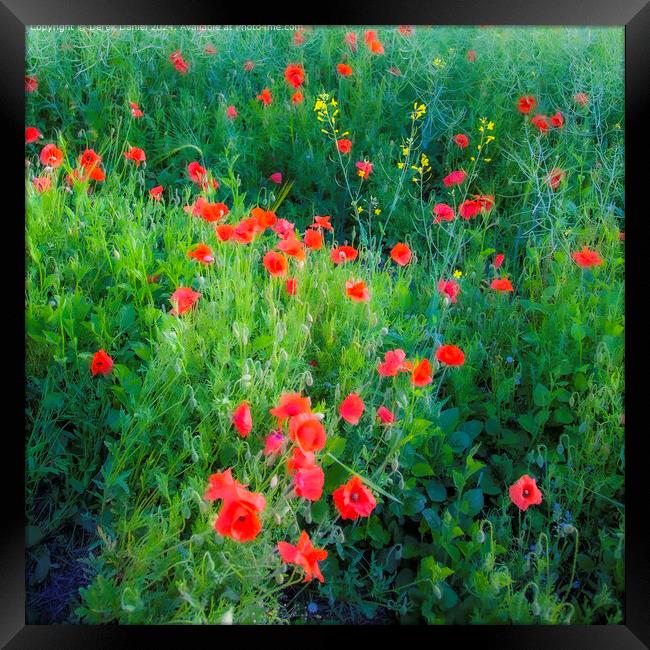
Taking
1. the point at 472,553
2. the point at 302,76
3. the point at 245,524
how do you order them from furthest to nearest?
the point at 302,76
the point at 472,553
the point at 245,524

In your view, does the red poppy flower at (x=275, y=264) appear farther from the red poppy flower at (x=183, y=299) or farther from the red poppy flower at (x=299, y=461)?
the red poppy flower at (x=299, y=461)

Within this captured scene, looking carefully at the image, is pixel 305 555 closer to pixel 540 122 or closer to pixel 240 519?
pixel 240 519

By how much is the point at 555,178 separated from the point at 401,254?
1.38 ft

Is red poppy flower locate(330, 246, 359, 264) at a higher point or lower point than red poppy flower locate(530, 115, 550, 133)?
lower

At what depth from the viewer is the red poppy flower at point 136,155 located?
1770mm

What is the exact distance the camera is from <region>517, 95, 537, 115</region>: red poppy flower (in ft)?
5.80

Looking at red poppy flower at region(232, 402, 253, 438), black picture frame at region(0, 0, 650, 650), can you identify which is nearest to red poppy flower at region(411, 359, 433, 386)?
red poppy flower at region(232, 402, 253, 438)

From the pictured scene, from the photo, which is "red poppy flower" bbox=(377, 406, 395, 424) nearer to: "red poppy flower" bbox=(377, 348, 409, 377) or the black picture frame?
"red poppy flower" bbox=(377, 348, 409, 377)

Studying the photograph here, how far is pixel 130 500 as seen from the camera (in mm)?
1605

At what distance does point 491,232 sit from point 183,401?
852mm

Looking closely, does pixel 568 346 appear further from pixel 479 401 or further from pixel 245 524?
pixel 245 524

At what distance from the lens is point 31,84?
172 cm

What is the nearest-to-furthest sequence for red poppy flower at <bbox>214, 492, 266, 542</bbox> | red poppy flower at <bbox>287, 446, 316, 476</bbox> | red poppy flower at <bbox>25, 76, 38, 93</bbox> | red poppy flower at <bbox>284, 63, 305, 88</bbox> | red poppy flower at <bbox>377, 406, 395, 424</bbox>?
red poppy flower at <bbox>214, 492, 266, 542</bbox> → red poppy flower at <bbox>287, 446, 316, 476</bbox> → red poppy flower at <bbox>377, 406, 395, 424</bbox> → red poppy flower at <bbox>25, 76, 38, 93</bbox> → red poppy flower at <bbox>284, 63, 305, 88</bbox>

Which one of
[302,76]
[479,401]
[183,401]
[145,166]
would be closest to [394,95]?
[302,76]
